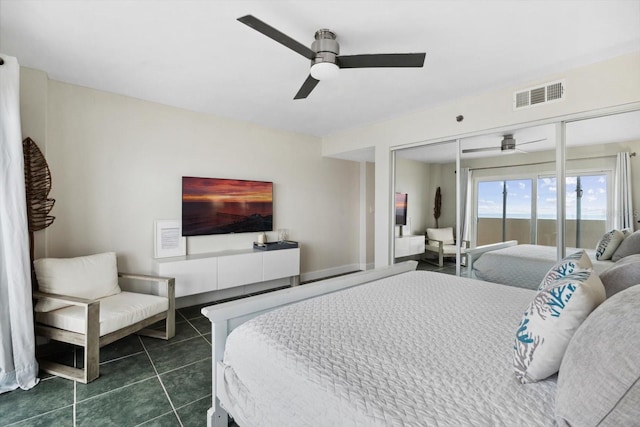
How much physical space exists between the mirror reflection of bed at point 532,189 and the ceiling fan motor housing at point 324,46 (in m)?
2.08

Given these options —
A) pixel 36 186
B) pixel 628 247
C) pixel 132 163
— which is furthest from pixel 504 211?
pixel 36 186

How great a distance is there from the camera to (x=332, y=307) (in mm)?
1701

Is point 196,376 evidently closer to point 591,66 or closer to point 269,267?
point 269,267

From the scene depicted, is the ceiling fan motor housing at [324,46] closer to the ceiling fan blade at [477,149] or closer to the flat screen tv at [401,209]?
the ceiling fan blade at [477,149]

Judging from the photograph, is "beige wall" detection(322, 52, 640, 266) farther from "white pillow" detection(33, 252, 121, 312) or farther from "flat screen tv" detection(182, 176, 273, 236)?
"white pillow" detection(33, 252, 121, 312)

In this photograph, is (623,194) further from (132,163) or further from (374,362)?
(132,163)

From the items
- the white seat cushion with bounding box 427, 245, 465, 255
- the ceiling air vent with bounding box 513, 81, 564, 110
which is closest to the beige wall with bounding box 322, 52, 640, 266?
the ceiling air vent with bounding box 513, 81, 564, 110

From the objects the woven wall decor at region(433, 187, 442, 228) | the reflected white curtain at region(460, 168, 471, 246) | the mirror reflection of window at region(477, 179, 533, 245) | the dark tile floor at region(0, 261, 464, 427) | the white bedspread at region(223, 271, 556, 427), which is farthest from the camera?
the woven wall decor at region(433, 187, 442, 228)

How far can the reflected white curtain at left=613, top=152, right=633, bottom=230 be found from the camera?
252 cm

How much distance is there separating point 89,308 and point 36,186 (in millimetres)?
1383

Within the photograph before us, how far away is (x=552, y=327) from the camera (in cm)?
102

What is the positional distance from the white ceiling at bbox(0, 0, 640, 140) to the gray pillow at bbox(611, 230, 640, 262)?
1.47 meters

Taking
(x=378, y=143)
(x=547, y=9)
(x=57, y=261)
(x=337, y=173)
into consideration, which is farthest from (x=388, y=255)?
(x=57, y=261)

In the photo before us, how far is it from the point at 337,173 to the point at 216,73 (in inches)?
120
